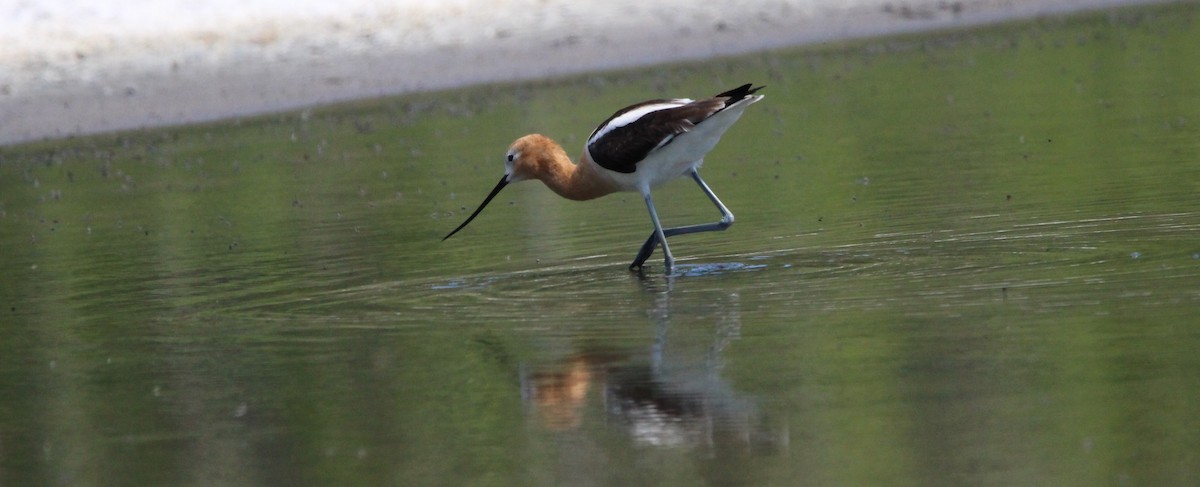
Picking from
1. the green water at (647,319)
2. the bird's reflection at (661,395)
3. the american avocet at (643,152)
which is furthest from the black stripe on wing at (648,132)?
the bird's reflection at (661,395)

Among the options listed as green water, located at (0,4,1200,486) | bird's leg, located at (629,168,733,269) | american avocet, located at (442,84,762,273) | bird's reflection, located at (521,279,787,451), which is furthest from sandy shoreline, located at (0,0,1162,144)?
→ bird's reflection, located at (521,279,787,451)

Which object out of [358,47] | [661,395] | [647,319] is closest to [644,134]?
[647,319]

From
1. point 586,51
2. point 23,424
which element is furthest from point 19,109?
point 23,424

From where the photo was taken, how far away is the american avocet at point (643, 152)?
9102 mm

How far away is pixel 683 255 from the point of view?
1016cm

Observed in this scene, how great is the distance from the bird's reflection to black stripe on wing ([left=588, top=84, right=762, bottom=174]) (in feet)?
5.78

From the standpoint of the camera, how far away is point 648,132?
920cm

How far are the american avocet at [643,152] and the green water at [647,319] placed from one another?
40 centimetres

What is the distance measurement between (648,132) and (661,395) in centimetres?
316

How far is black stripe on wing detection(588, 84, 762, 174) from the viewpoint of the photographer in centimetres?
904

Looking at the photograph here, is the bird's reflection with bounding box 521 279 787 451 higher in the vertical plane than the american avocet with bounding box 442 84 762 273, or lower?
lower

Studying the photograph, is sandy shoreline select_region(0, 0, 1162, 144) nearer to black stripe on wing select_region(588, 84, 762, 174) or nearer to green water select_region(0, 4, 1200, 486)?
green water select_region(0, 4, 1200, 486)

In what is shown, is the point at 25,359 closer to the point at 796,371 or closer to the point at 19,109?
the point at 796,371

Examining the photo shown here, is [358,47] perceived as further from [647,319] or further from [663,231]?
[647,319]
